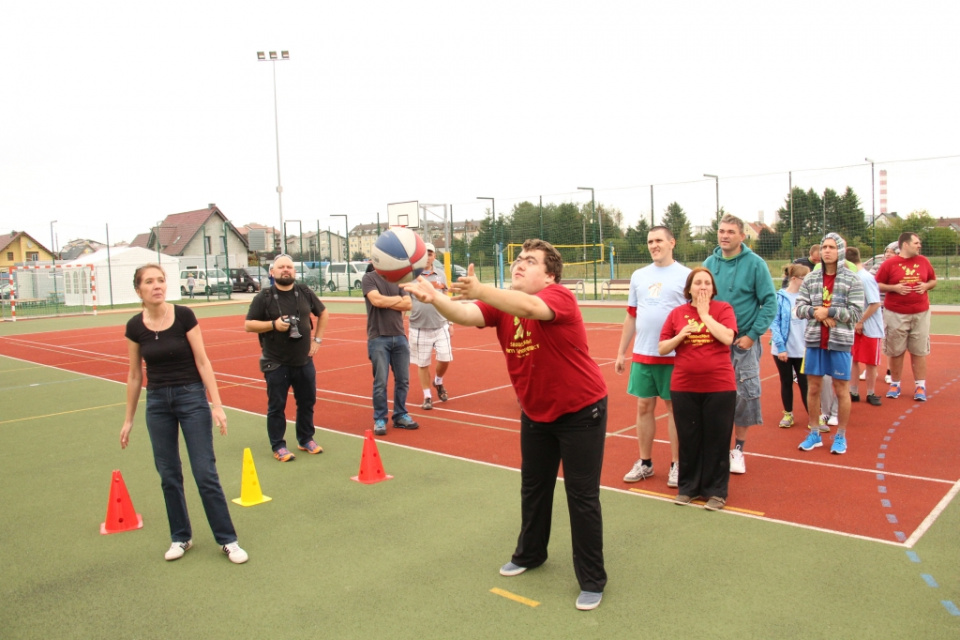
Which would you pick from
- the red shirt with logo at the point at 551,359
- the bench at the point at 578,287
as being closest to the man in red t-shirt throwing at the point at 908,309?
the red shirt with logo at the point at 551,359

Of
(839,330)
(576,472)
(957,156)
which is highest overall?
(957,156)

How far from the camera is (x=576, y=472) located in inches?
165

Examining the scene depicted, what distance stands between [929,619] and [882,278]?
6.98 metres

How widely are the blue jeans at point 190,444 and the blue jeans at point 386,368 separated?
327 centimetres

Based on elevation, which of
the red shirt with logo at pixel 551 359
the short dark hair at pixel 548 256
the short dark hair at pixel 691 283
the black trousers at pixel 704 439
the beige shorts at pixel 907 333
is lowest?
the black trousers at pixel 704 439

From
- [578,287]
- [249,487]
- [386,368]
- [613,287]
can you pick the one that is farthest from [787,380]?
[578,287]

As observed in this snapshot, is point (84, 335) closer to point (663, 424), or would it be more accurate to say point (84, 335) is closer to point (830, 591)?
point (663, 424)

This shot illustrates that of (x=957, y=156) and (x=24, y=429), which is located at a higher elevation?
(x=957, y=156)

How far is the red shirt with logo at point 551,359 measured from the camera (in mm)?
4043

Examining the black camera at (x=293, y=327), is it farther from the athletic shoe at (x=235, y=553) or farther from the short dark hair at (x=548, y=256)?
the short dark hair at (x=548, y=256)

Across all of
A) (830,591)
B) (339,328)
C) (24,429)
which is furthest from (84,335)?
(830,591)

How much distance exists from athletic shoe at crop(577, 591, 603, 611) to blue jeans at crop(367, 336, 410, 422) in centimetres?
446

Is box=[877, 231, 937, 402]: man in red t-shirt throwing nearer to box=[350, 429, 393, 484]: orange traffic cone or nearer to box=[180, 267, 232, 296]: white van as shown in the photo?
box=[350, 429, 393, 484]: orange traffic cone

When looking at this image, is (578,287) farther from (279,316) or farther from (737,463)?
(737,463)
